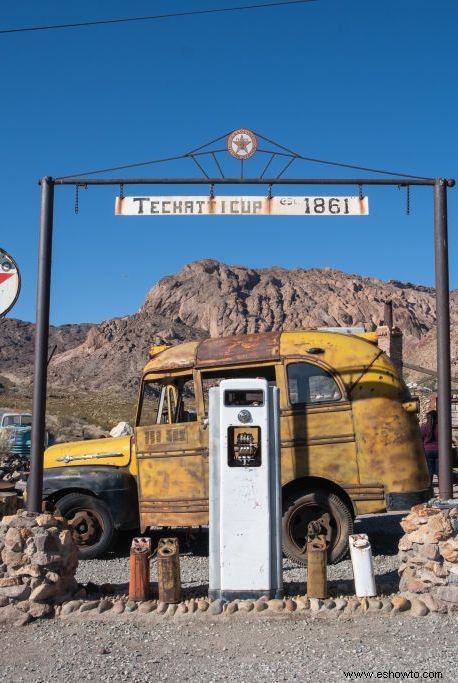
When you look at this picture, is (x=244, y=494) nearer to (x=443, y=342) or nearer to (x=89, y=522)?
(x=443, y=342)

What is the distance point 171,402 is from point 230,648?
162 inches

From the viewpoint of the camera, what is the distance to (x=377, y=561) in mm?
9156

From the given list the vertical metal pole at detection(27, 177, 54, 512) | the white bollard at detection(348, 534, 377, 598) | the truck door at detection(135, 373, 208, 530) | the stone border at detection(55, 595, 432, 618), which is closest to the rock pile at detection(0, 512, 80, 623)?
the stone border at detection(55, 595, 432, 618)

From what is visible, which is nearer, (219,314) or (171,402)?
(171,402)

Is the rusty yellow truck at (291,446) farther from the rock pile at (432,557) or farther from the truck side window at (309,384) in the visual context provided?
the rock pile at (432,557)

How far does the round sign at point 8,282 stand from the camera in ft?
23.8

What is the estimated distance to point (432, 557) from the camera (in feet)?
22.3

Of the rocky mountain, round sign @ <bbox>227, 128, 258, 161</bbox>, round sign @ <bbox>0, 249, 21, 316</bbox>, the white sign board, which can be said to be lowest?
round sign @ <bbox>0, 249, 21, 316</bbox>

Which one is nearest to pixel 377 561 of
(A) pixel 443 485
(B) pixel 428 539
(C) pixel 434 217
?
(A) pixel 443 485

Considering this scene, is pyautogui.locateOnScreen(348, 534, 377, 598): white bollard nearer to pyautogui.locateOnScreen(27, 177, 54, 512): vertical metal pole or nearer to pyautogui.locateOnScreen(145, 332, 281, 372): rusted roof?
pyautogui.locateOnScreen(145, 332, 281, 372): rusted roof

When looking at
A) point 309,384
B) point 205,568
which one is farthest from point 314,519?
point 309,384

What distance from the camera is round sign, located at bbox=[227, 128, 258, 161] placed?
8578 mm

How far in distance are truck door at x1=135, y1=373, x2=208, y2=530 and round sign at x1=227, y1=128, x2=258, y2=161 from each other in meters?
2.77

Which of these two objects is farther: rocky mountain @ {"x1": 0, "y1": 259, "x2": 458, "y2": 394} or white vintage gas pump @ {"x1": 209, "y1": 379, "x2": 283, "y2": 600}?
rocky mountain @ {"x1": 0, "y1": 259, "x2": 458, "y2": 394}
